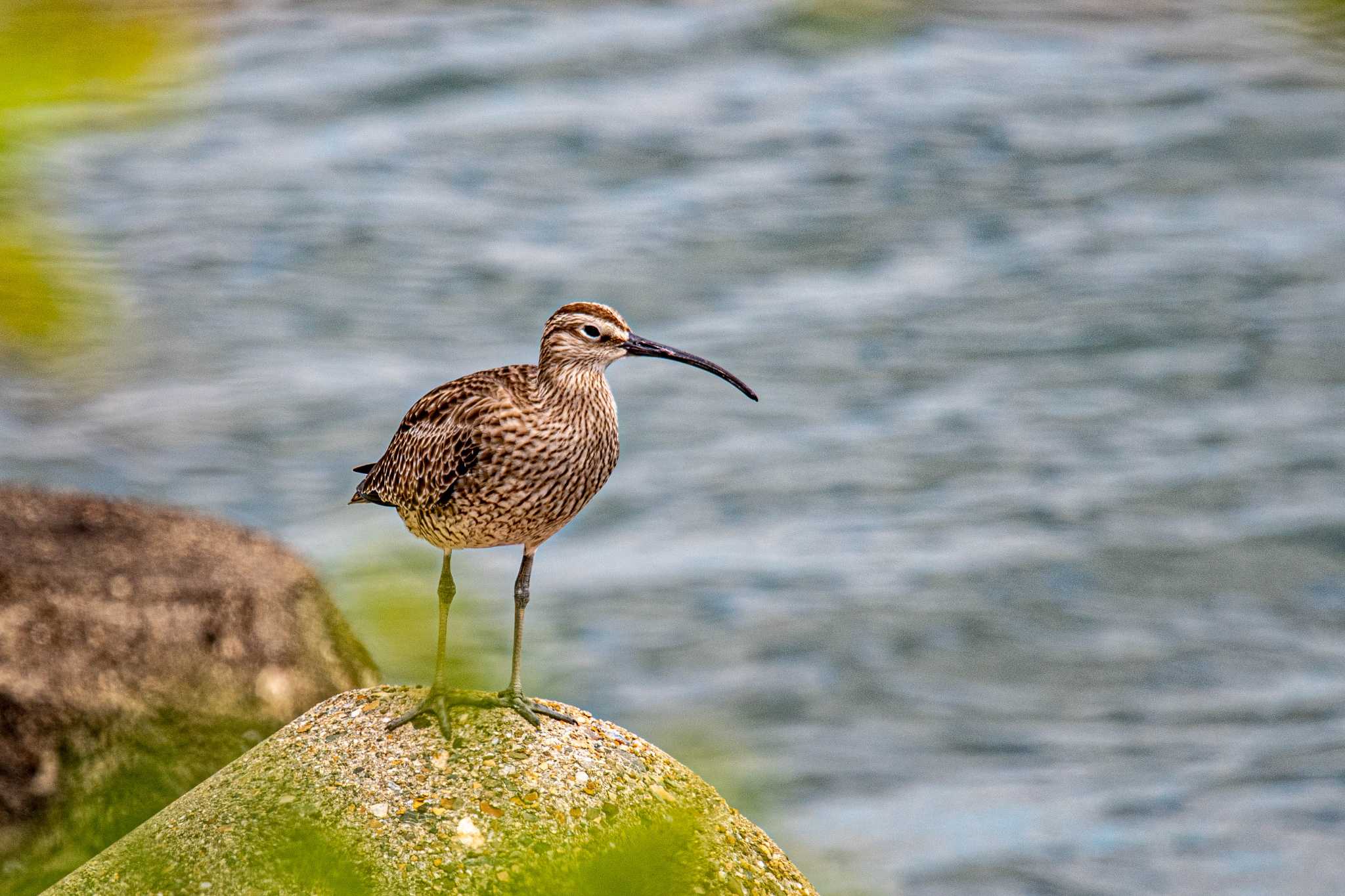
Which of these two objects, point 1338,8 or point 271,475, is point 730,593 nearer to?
point 271,475

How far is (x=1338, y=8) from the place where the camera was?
119cm

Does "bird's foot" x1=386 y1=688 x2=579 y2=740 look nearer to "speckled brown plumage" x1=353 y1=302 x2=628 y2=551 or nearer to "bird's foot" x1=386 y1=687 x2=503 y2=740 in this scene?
Answer: "bird's foot" x1=386 y1=687 x2=503 y2=740

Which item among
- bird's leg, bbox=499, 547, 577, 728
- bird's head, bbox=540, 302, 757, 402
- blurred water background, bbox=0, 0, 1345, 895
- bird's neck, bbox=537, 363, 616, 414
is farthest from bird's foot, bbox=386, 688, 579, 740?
blurred water background, bbox=0, 0, 1345, 895

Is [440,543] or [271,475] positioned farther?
[271,475]

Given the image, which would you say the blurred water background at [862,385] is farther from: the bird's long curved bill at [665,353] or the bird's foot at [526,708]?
the bird's foot at [526,708]

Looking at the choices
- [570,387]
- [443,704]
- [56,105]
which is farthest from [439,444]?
[56,105]

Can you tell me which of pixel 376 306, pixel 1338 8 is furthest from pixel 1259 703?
pixel 1338 8

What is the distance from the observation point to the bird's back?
15.1 ft

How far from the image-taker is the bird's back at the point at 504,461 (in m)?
4.59

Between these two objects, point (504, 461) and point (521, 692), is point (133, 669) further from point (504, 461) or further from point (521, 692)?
point (504, 461)

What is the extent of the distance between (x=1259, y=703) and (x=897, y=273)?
7.85m

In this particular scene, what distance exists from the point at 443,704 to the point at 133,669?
2.56 metres

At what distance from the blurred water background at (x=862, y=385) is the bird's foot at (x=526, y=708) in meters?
1.69

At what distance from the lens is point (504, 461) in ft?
15.0
